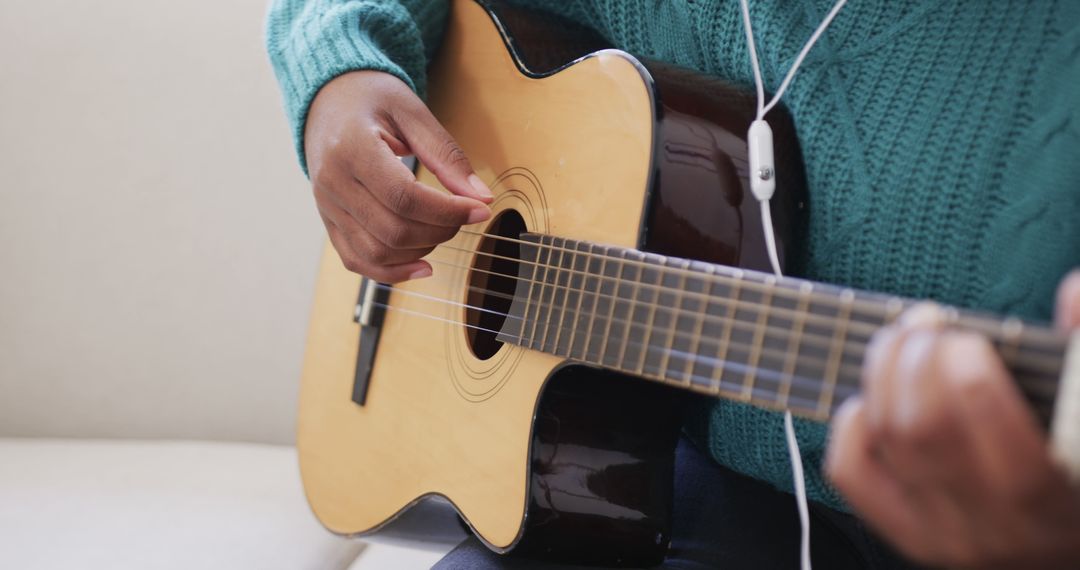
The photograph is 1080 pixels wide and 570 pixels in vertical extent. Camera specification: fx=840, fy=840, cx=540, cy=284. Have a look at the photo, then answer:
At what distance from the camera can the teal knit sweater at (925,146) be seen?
0.52 meters

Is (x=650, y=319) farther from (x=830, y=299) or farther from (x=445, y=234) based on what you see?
(x=445, y=234)

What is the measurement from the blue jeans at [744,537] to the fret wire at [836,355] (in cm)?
33

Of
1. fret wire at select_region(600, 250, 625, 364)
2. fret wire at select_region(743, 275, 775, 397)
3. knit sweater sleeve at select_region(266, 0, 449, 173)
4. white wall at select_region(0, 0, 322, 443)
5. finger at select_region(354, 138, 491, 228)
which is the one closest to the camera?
fret wire at select_region(743, 275, 775, 397)

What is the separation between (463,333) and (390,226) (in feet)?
0.38

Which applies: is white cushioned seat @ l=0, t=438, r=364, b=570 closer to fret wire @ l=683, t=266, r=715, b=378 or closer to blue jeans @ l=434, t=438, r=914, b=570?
blue jeans @ l=434, t=438, r=914, b=570

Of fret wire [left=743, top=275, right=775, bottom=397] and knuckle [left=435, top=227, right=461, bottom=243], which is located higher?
fret wire [left=743, top=275, right=775, bottom=397]

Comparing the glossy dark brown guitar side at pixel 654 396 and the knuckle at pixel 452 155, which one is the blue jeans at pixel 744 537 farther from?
the knuckle at pixel 452 155

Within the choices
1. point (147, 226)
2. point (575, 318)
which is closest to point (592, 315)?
point (575, 318)

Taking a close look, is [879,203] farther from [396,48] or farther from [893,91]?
[396,48]

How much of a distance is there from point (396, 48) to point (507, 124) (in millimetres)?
196

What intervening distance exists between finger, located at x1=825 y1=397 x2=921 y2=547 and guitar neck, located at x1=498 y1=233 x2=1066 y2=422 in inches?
1.3

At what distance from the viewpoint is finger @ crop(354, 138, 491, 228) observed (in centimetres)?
70

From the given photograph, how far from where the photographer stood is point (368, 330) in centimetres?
90

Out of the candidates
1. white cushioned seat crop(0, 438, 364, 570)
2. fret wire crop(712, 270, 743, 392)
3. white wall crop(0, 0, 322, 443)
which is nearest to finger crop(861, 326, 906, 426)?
fret wire crop(712, 270, 743, 392)
